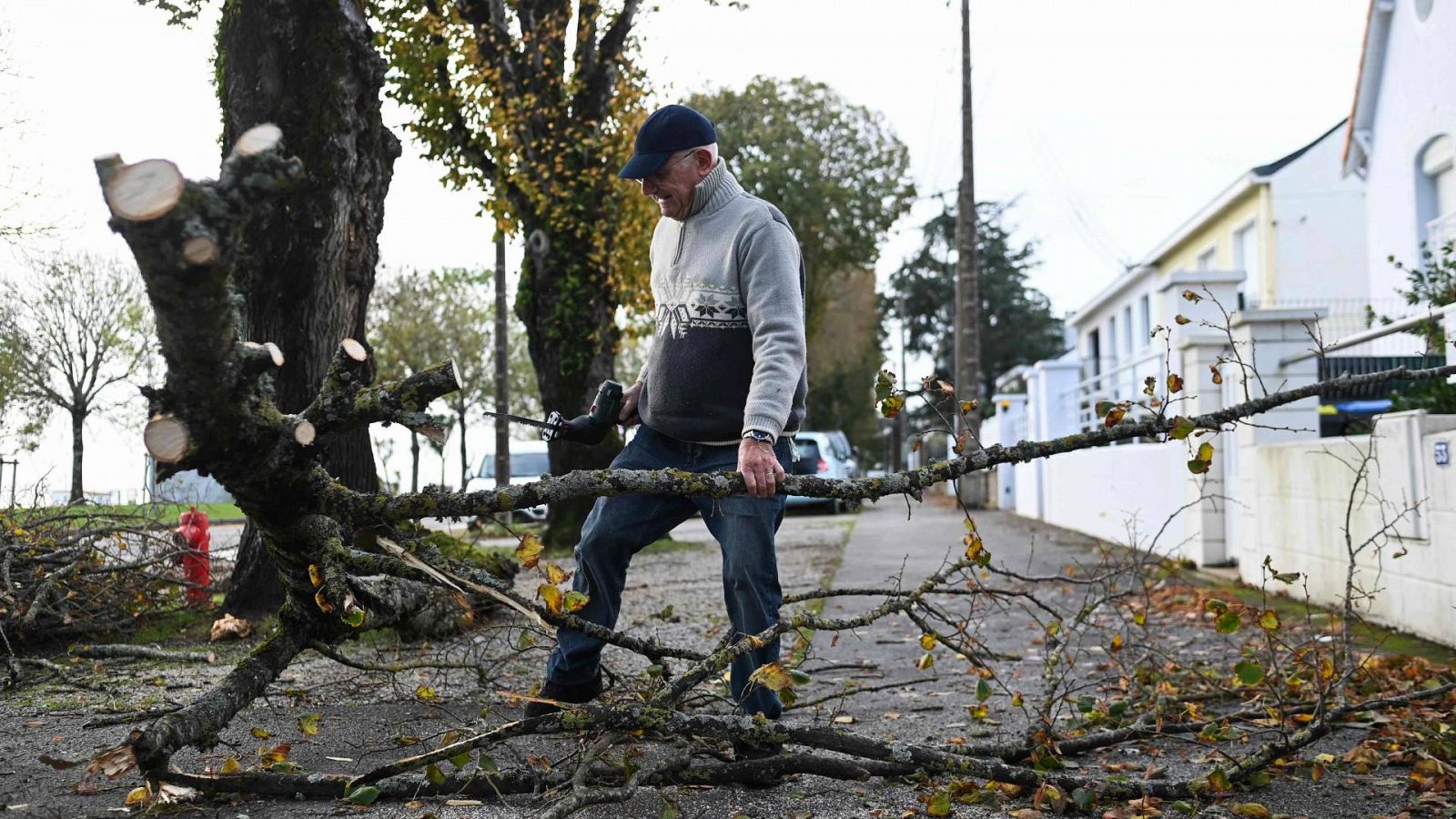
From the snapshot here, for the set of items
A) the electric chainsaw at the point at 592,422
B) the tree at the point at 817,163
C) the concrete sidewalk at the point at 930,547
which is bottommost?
the concrete sidewalk at the point at 930,547

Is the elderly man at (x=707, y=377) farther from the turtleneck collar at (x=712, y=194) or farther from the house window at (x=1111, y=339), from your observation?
the house window at (x=1111, y=339)

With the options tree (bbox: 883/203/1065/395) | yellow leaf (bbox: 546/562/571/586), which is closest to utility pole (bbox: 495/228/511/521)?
yellow leaf (bbox: 546/562/571/586)

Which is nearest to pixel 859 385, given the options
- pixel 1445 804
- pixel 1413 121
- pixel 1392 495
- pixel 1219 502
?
pixel 1413 121

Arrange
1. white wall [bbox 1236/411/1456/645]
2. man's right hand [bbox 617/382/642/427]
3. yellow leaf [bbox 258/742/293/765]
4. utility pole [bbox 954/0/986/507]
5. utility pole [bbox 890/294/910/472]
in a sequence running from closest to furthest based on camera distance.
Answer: yellow leaf [bbox 258/742/293/765] < man's right hand [bbox 617/382/642/427] < white wall [bbox 1236/411/1456/645] < utility pole [bbox 954/0/986/507] < utility pole [bbox 890/294/910/472]

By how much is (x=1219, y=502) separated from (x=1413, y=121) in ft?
34.5

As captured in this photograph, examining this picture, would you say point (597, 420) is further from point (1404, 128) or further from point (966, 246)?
point (966, 246)

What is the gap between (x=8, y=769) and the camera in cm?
383

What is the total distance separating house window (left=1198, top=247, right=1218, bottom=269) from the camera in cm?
2836

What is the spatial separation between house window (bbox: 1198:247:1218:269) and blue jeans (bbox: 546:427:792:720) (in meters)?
26.9

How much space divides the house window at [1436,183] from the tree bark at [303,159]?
14108 mm

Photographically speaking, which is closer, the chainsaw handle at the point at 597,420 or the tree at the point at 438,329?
the chainsaw handle at the point at 597,420

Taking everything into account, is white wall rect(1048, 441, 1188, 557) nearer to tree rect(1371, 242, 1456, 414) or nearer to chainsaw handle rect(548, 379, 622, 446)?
tree rect(1371, 242, 1456, 414)

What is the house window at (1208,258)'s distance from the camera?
93.0ft

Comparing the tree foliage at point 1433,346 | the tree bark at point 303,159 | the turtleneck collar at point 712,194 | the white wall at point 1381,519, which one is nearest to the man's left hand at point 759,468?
the turtleneck collar at point 712,194
